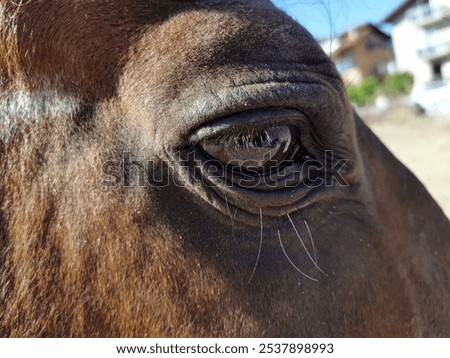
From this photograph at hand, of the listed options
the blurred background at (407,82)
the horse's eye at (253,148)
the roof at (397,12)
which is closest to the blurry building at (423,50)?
the blurred background at (407,82)

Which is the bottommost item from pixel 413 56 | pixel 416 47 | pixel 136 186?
pixel 413 56

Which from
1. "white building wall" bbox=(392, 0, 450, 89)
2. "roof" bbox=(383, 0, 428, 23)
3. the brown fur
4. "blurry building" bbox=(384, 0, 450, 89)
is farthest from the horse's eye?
"white building wall" bbox=(392, 0, 450, 89)

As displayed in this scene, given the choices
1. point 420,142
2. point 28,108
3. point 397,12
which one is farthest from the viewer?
point 420,142

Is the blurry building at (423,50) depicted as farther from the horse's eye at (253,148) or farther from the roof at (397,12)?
the horse's eye at (253,148)

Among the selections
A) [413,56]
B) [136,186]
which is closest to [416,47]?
[413,56]

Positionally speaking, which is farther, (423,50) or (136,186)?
(423,50)

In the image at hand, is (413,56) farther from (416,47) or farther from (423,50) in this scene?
(423,50)
